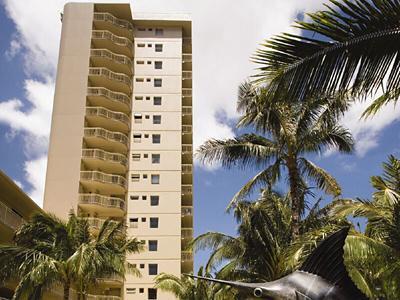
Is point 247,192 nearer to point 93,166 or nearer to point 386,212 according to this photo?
point 386,212

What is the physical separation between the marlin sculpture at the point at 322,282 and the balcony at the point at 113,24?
4925 cm

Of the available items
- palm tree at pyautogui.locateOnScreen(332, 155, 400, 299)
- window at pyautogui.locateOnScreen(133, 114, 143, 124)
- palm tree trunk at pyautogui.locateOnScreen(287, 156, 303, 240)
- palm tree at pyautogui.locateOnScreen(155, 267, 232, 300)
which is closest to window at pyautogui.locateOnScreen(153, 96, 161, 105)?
window at pyautogui.locateOnScreen(133, 114, 143, 124)

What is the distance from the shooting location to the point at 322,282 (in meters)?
Result: 6.74

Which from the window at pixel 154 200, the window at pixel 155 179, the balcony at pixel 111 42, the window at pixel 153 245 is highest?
the balcony at pixel 111 42

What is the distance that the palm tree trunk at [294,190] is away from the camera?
18031mm

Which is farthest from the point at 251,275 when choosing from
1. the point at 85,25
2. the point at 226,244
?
the point at 85,25

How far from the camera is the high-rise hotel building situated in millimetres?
46031

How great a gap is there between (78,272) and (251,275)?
732 centimetres

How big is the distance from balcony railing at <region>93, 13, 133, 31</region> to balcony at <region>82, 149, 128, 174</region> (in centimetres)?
1421

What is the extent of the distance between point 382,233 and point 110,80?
3943 cm

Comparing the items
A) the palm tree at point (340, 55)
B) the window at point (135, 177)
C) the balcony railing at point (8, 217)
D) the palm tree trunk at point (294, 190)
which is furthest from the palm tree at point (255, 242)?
the window at point (135, 177)

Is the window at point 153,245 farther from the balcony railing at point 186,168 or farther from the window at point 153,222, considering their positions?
the balcony railing at point 186,168

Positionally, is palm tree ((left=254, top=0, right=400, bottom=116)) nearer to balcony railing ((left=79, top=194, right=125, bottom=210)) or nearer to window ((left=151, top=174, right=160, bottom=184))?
balcony railing ((left=79, top=194, right=125, bottom=210))

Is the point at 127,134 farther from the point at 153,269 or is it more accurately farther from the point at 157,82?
the point at 153,269
